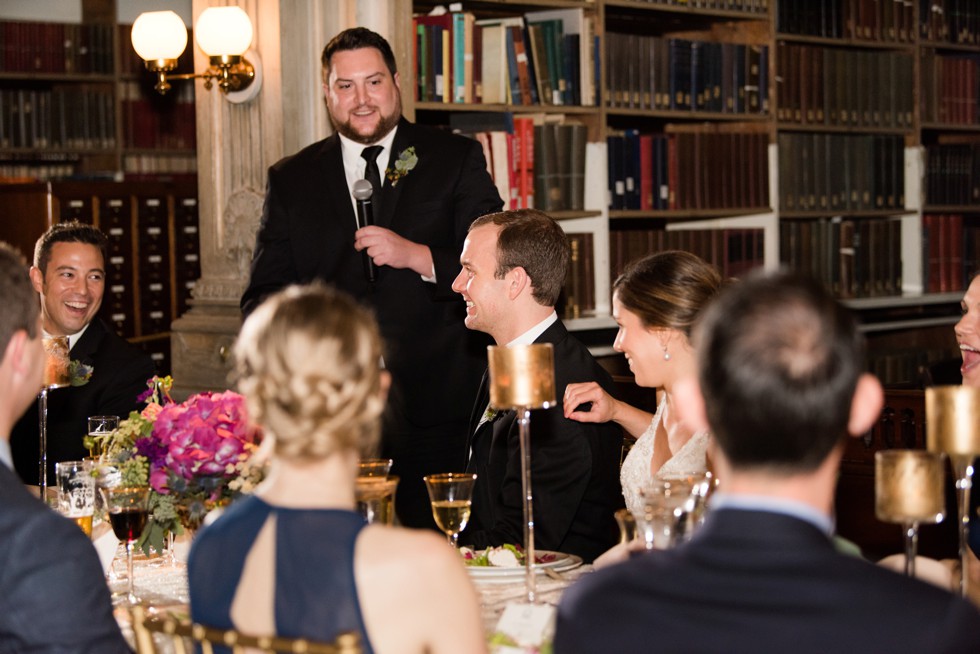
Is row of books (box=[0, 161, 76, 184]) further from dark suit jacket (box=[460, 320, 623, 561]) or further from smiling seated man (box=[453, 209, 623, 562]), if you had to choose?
dark suit jacket (box=[460, 320, 623, 561])

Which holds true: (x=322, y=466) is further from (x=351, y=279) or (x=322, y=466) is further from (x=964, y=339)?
(x=351, y=279)

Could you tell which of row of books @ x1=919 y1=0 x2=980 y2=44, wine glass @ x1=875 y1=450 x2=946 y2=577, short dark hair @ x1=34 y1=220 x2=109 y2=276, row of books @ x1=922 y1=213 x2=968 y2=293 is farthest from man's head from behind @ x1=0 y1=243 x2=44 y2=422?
row of books @ x1=919 y1=0 x2=980 y2=44

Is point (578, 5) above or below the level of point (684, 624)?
above

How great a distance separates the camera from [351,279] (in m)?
3.60

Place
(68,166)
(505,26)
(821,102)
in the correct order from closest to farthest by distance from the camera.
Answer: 1. (505,26)
2. (821,102)
3. (68,166)

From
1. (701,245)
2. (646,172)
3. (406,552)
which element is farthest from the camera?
(701,245)

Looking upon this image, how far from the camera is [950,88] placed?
256 inches

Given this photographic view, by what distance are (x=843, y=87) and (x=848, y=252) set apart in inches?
28.3

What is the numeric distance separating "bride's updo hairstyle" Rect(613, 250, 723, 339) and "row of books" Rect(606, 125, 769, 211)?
2584mm

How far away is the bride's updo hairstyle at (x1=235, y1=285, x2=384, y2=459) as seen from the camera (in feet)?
4.38

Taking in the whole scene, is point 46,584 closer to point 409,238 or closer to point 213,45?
point 409,238

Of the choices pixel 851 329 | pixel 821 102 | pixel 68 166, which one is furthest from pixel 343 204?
pixel 68 166

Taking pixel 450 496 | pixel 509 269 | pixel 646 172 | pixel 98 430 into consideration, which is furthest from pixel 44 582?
pixel 646 172

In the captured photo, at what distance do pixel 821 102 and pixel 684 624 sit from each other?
5099mm
